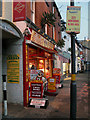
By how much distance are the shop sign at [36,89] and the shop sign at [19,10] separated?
313 cm

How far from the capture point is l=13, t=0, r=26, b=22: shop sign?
18.4 ft

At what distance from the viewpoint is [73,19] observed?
500cm

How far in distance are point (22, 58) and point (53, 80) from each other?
11.4 feet

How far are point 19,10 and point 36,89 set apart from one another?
379 centimetres

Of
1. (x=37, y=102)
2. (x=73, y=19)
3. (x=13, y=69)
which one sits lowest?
(x=37, y=102)

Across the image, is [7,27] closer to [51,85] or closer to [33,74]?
[33,74]

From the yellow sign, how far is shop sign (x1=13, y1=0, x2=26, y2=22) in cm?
190

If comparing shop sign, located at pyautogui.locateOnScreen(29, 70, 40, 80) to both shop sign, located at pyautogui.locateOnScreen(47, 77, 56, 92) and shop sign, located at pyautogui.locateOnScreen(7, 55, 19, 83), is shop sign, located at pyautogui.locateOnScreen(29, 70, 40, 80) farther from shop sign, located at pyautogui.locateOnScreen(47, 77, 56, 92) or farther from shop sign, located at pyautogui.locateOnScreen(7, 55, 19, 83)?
shop sign, located at pyautogui.locateOnScreen(47, 77, 56, 92)

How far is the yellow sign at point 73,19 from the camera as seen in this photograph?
16.3ft

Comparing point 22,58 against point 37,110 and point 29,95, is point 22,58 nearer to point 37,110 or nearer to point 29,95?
point 29,95

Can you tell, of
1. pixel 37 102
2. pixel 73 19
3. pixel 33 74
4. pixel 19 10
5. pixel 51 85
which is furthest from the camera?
pixel 51 85

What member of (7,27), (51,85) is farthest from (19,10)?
(51,85)

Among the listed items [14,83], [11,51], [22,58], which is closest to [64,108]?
[14,83]

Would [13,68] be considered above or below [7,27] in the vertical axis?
below
